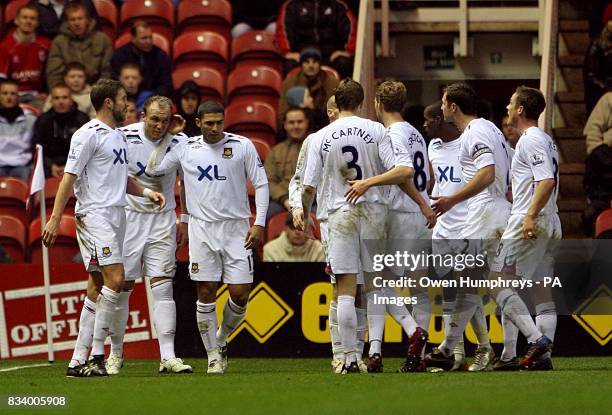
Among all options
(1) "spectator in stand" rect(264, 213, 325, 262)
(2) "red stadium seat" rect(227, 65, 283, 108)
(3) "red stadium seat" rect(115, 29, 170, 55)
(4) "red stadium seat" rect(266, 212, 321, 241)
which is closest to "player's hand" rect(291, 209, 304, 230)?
(1) "spectator in stand" rect(264, 213, 325, 262)

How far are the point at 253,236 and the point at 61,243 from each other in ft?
16.7

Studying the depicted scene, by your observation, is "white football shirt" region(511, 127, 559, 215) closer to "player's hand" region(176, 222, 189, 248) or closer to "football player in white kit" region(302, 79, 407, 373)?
"football player in white kit" region(302, 79, 407, 373)

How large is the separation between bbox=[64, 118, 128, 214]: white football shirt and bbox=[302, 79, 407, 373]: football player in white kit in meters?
1.46

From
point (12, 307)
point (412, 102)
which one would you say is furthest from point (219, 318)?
point (412, 102)

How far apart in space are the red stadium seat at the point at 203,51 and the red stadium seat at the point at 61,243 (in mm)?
3361

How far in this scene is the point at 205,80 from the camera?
710 inches

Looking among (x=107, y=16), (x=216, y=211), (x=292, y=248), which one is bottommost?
(x=292, y=248)

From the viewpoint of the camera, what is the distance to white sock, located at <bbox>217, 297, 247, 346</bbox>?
1179 centimetres

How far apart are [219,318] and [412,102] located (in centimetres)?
555

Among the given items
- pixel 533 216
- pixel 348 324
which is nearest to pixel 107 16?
pixel 348 324

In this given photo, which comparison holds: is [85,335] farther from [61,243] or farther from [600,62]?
[600,62]

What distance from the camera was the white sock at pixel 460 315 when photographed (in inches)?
449

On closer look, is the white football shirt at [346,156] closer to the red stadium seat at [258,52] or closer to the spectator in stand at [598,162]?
the spectator in stand at [598,162]

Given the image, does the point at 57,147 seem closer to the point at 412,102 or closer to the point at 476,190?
the point at 412,102
